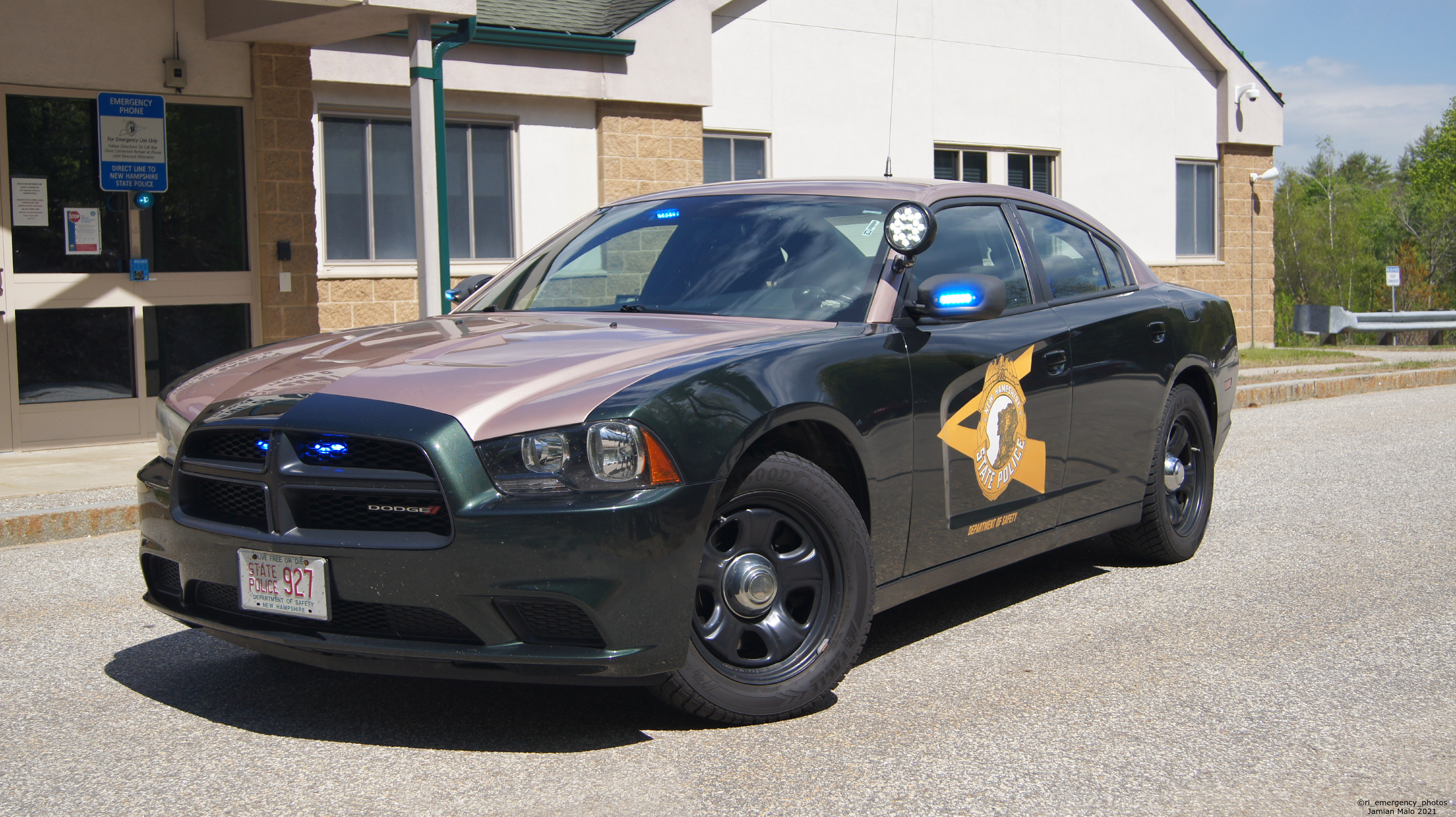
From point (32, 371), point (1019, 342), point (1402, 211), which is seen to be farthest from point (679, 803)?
point (1402, 211)

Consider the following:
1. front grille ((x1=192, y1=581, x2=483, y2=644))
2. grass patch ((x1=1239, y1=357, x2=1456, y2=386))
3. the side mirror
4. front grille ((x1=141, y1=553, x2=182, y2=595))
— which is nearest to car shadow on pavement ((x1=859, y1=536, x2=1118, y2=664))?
the side mirror

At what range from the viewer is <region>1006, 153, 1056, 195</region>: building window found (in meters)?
18.0

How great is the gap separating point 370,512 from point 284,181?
339 inches

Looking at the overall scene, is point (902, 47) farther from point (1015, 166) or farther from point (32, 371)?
point (32, 371)

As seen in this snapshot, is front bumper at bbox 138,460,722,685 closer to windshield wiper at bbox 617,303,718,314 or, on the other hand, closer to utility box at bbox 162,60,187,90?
windshield wiper at bbox 617,303,718,314

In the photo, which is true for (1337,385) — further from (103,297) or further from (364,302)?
(103,297)

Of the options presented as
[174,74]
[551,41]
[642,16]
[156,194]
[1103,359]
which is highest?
[642,16]

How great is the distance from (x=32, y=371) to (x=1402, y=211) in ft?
197

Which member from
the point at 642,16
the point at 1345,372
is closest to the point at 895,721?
the point at 642,16

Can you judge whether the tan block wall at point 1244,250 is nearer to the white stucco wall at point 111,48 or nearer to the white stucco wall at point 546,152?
the white stucco wall at point 546,152

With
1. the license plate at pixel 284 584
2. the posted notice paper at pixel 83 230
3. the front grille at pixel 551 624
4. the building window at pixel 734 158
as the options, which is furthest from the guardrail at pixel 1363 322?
the license plate at pixel 284 584

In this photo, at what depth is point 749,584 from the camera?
3.75 metres

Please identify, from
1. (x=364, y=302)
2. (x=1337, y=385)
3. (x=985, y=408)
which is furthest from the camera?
(x=1337, y=385)

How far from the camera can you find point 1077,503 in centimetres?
522
